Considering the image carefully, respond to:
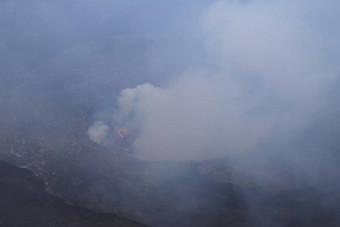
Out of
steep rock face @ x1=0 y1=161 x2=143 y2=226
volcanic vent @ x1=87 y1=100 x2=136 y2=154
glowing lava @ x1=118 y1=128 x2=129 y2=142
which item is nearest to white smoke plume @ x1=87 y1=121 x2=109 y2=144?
volcanic vent @ x1=87 y1=100 x2=136 y2=154

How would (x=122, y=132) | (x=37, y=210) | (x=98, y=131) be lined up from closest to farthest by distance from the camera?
(x=37, y=210), (x=122, y=132), (x=98, y=131)

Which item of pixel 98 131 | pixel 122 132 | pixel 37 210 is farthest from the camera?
pixel 98 131

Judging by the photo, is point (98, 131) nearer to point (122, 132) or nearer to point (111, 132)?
point (111, 132)

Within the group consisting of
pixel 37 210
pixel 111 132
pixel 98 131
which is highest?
pixel 111 132

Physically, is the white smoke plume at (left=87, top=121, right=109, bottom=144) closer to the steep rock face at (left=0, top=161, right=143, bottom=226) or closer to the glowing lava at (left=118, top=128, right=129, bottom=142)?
the glowing lava at (left=118, top=128, right=129, bottom=142)

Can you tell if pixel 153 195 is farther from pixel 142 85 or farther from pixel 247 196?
pixel 142 85

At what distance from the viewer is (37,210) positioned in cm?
1459

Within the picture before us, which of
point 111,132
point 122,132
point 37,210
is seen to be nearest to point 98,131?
point 111,132

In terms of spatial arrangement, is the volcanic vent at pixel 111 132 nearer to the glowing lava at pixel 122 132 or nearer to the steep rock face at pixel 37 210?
the glowing lava at pixel 122 132

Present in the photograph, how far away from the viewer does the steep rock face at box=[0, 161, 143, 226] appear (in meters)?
14.0

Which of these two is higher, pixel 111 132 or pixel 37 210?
pixel 111 132

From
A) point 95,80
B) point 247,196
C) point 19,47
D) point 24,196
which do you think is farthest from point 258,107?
point 19,47

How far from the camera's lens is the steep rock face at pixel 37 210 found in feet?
46.0

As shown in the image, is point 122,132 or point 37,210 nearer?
point 37,210
